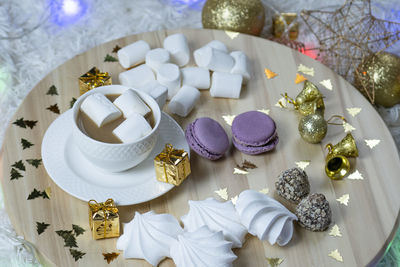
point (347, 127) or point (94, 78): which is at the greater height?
point (94, 78)

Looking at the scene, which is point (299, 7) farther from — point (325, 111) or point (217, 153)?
point (217, 153)

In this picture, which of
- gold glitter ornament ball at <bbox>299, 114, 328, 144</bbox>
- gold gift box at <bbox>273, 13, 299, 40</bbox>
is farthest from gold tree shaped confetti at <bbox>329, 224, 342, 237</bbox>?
gold gift box at <bbox>273, 13, 299, 40</bbox>

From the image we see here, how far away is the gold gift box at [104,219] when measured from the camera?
3.71 feet

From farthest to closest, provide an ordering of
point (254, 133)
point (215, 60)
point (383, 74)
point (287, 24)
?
point (287, 24), point (383, 74), point (215, 60), point (254, 133)

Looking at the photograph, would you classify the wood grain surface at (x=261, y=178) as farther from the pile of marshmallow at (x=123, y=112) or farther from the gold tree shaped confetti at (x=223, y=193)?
the pile of marshmallow at (x=123, y=112)

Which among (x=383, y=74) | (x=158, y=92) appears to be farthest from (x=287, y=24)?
Answer: (x=158, y=92)

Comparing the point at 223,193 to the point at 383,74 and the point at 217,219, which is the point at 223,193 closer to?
the point at 217,219

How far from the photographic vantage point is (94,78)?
4.66 feet

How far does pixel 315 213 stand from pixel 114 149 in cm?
46

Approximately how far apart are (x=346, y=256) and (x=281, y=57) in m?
0.67

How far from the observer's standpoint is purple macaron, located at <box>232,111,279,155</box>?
1312mm

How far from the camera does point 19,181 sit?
125 centimetres

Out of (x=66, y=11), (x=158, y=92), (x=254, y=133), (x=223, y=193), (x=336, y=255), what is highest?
(x=66, y=11)

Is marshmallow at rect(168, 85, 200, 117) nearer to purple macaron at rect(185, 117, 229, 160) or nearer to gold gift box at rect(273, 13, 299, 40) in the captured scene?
purple macaron at rect(185, 117, 229, 160)
